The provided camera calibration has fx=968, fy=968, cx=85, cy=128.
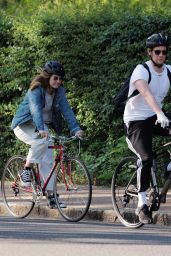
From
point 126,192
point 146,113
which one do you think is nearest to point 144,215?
point 126,192

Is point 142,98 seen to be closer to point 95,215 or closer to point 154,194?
point 154,194

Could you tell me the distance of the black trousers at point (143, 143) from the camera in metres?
9.91

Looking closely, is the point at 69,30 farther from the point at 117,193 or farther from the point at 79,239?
the point at 79,239

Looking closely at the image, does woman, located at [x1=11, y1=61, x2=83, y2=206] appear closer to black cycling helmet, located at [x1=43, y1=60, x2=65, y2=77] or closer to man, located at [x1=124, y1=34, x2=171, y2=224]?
black cycling helmet, located at [x1=43, y1=60, x2=65, y2=77]

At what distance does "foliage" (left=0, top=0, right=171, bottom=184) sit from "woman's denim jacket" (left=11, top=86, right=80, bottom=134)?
2.92 m

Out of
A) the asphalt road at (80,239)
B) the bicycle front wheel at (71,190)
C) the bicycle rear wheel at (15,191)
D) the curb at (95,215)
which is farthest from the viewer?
the bicycle rear wheel at (15,191)

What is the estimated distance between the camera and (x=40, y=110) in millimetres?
10953

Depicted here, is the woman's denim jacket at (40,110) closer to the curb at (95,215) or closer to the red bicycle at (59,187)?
the red bicycle at (59,187)

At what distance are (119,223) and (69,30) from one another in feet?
16.0

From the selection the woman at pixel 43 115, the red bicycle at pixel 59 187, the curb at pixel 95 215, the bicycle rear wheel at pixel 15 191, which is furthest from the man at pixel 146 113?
the bicycle rear wheel at pixel 15 191

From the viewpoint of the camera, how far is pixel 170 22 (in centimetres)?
1398

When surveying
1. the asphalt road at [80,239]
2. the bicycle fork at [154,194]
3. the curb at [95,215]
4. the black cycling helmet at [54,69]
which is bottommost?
the curb at [95,215]

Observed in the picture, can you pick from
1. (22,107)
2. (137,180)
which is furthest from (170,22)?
(137,180)

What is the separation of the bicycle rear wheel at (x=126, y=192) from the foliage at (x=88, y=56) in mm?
3476
